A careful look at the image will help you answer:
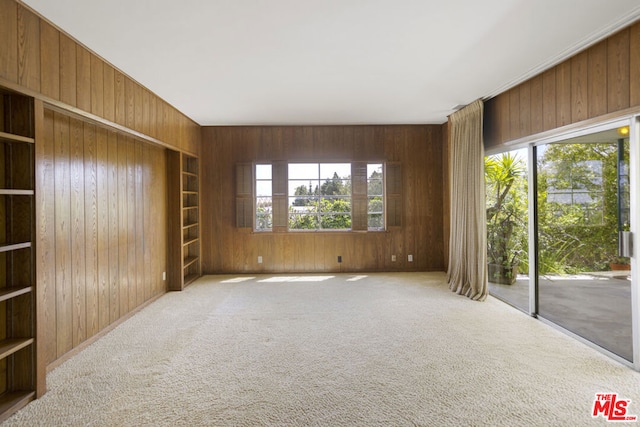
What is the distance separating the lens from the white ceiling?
91.0 inches

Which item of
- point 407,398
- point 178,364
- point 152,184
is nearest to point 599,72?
point 407,398

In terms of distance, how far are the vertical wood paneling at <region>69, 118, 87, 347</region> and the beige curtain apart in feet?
14.2

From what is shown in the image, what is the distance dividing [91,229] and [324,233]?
356 centimetres

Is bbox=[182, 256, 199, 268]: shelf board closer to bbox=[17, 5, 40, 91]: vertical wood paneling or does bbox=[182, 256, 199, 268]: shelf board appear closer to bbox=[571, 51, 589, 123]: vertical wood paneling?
bbox=[17, 5, 40, 91]: vertical wood paneling

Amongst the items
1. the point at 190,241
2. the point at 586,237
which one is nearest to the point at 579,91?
the point at 586,237

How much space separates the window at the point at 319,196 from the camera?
6.00 metres

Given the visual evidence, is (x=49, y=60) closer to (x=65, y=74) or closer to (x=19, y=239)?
(x=65, y=74)

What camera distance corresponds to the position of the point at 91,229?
317cm

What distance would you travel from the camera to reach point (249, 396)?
227 cm

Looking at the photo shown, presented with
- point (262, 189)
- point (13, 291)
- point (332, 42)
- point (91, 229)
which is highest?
point (332, 42)

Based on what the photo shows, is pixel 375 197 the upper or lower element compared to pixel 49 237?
upper

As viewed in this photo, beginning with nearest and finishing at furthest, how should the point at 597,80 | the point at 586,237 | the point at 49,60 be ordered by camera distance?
the point at 49,60
the point at 597,80
the point at 586,237

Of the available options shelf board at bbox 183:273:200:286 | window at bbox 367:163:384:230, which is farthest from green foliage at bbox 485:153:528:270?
shelf board at bbox 183:273:200:286

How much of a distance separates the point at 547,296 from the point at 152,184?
487cm
